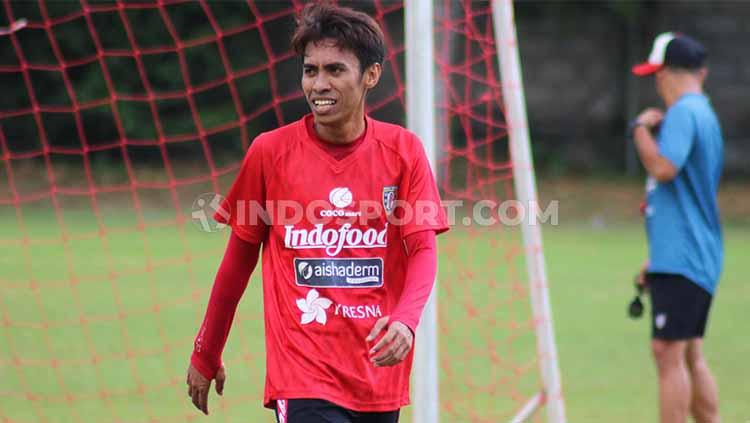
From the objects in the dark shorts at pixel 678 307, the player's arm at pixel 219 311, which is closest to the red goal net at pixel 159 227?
the player's arm at pixel 219 311

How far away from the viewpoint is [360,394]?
10.6 feet

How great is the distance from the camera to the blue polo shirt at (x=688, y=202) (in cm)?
507

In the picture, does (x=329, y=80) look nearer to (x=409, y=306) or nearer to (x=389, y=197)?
(x=389, y=197)

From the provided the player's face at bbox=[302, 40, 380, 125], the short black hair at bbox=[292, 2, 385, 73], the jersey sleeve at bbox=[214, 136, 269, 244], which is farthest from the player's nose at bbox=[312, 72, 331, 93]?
the jersey sleeve at bbox=[214, 136, 269, 244]

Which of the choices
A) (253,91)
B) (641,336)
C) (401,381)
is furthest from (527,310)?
(253,91)

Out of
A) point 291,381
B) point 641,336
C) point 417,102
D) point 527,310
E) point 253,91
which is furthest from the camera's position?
point 253,91

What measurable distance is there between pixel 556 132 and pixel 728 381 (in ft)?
39.5

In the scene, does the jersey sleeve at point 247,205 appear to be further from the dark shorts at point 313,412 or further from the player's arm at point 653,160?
the player's arm at point 653,160

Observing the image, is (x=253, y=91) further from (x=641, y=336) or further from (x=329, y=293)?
(x=329, y=293)

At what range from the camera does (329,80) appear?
3225 millimetres

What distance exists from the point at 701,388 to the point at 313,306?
276 centimetres

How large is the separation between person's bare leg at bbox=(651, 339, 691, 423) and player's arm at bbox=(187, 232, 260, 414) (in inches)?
96.9

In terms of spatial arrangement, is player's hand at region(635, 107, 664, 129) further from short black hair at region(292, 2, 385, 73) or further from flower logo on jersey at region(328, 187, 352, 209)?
flower logo on jersey at region(328, 187, 352, 209)

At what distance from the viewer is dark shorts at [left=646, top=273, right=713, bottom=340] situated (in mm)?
5066
